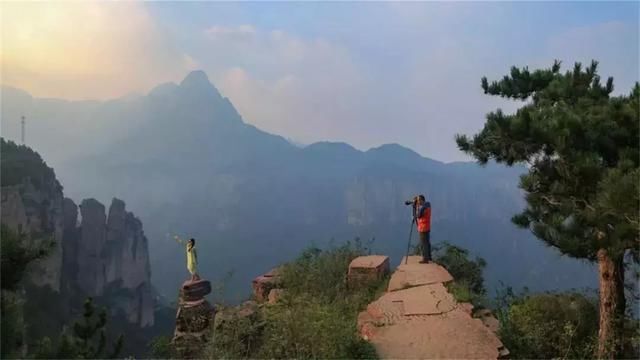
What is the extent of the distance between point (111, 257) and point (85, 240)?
3.79 metres

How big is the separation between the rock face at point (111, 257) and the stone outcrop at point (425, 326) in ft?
189

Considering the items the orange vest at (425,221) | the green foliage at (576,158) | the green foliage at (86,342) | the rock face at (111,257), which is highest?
the green foliage at (576,158)

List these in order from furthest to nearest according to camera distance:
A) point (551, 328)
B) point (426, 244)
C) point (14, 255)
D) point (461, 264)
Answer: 1. point (461, 264)
2. point (426, 244)
3. point (551, 328)
4. point (14, 255)

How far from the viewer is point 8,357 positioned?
14.3 ft

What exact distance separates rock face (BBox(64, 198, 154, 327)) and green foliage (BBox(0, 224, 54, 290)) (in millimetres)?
57973

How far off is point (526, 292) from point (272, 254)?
2864 inches

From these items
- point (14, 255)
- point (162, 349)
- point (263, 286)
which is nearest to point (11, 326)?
point (14, 255)

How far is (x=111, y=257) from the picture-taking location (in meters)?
62.2

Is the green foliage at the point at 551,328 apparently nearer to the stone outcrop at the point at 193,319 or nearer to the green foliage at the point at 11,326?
the stone outcrop at the point at 193,319

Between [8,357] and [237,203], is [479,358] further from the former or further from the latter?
[237,203]

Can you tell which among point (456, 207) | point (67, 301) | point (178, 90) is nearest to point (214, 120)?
point (178, 90)

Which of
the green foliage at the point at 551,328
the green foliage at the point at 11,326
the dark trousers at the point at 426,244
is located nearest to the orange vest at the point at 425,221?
the dark trousers at the point at 426,244

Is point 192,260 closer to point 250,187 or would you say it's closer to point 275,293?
point 275,293

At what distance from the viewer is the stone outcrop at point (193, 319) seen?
739 centimetres
